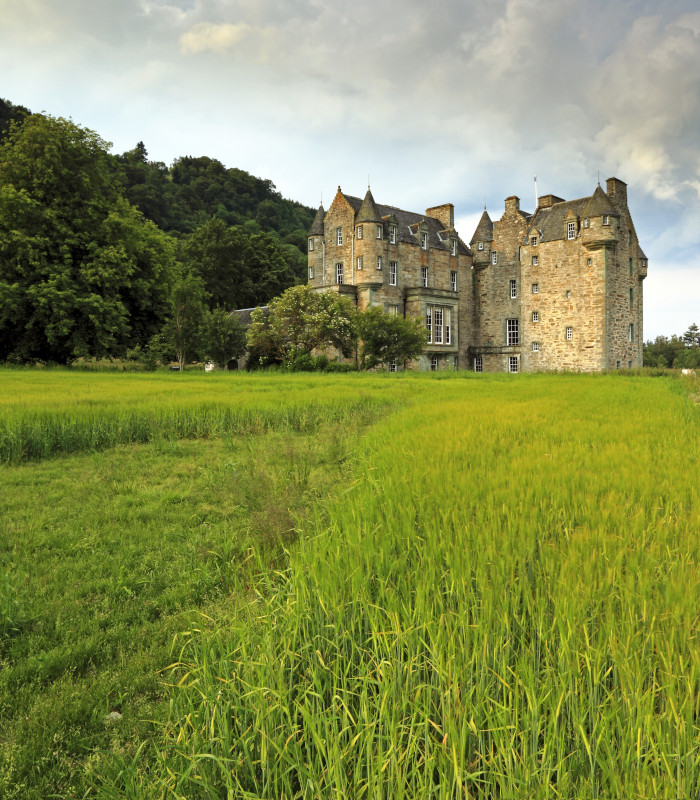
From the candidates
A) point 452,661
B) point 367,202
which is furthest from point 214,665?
point 367,202

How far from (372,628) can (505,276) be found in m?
55.1

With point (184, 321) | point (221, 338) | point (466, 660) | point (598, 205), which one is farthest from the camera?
point (598, 205)

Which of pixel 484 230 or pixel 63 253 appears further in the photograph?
pixel 484 230

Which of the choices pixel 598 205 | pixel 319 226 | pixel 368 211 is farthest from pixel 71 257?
pixel 598 205

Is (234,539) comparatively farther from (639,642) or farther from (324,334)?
(324,334)

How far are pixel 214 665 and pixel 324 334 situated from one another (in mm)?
32728

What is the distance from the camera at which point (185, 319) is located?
115 ft

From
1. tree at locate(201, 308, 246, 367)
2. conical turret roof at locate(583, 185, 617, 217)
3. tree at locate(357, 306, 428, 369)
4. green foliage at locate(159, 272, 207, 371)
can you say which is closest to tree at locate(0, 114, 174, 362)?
green foliage at locate(159, 272, 207, 371)

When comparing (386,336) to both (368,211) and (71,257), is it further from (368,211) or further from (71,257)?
(71,257)

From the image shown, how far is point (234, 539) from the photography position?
534 centimetres

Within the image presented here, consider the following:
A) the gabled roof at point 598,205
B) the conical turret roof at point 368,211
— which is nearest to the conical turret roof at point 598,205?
the gabled roof at point 598,205

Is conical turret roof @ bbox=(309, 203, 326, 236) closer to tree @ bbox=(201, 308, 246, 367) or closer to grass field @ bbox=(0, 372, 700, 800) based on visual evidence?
tree @ bbox=(201, 308, 246, 367)

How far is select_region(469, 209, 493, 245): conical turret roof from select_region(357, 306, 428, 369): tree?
24352 millimetres

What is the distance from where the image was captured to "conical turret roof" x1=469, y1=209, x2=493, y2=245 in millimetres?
54938
